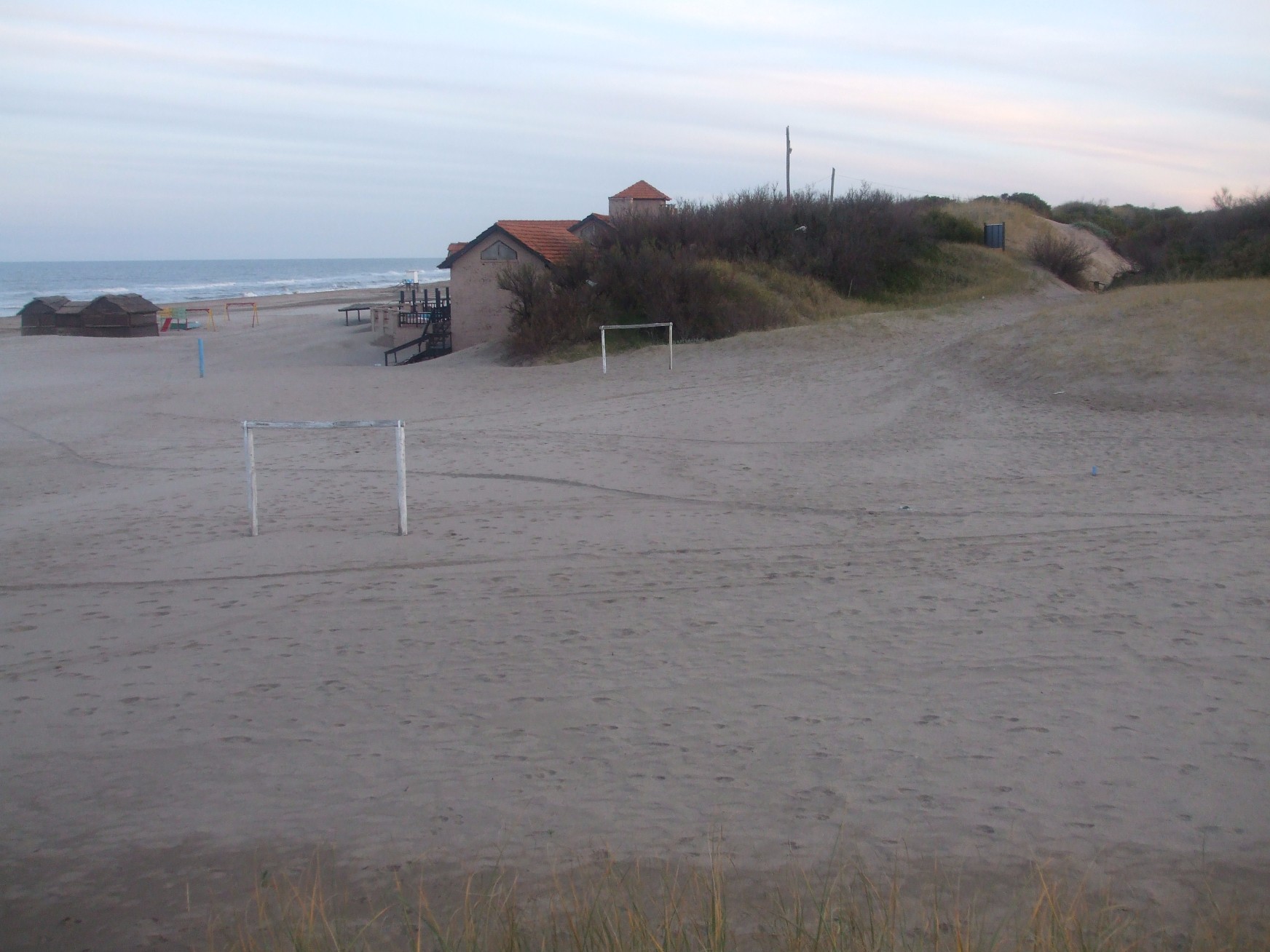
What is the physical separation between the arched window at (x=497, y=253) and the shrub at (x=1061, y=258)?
22362 mm

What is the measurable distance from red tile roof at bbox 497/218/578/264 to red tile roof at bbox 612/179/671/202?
378 inches

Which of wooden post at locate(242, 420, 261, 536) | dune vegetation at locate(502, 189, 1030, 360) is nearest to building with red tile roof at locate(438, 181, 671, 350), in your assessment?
dune vegetation at locate(502, 189, 1030, 360)

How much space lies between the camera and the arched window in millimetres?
32531

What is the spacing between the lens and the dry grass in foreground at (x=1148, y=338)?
56.9ft

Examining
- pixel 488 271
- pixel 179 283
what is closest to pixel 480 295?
pixel 488 271

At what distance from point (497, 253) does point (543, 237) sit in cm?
223

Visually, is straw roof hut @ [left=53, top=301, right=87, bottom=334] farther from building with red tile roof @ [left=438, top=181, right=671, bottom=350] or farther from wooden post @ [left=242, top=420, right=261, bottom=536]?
wooden post @ [left=242, top=420, right=261, bottom=536]

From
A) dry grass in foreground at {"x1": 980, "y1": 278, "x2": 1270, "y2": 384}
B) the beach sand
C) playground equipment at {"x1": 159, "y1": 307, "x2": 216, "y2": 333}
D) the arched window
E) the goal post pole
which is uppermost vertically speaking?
the arched window

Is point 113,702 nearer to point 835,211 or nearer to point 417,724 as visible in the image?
point 417,724

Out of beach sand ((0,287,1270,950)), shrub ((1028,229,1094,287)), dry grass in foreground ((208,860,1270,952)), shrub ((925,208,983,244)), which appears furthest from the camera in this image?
shrub ((925,208,983,244))

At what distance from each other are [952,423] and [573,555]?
857cm

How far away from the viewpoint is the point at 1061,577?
8242 millimetres

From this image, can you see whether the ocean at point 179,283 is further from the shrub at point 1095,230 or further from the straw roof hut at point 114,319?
the shrub at point 1095,230

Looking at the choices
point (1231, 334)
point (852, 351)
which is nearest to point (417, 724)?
point (1231, 334)
